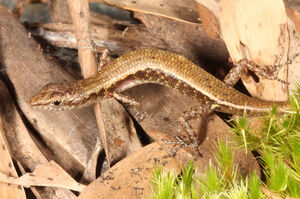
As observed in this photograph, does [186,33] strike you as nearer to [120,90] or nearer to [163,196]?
[120,90]

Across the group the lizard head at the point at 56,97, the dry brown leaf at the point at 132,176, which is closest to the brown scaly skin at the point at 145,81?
the lizard head at the point at 56,97

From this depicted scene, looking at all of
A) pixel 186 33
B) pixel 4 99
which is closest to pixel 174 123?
pixel 186 33

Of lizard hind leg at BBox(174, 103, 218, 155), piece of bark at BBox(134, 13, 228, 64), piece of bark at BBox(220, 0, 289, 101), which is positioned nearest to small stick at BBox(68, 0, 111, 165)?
piece of bark at BBox(134, 13, 228, 64)

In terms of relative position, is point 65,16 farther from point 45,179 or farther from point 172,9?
point 45,179

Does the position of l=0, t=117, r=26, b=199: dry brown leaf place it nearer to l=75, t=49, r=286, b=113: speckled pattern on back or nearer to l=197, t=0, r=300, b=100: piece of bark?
l=75, t=49, r=286, b=113: speckled pattern on back

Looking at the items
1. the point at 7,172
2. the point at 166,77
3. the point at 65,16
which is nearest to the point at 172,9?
the point at 166,77
